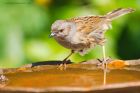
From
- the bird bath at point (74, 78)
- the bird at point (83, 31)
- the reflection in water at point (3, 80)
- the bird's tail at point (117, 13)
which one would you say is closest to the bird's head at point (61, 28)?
the bird at point (83, 31)

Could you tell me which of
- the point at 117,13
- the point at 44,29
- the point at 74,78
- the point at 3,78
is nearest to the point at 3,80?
the point at 3,78

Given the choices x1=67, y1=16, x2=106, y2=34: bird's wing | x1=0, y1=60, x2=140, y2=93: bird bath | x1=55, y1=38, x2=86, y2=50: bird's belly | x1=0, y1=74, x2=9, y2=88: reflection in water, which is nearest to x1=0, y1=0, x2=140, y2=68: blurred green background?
x1=55, y1=38, x2=86, y2=50: bird's belly

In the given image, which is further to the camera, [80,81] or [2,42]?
[2,42]

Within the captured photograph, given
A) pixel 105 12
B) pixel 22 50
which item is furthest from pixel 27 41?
pixel 105 12

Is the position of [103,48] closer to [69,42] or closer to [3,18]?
[69,42]

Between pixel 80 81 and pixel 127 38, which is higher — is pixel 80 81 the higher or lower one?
the lower one

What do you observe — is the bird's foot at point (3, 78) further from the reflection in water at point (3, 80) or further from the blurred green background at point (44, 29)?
the blurred green background at point (44, 29)
